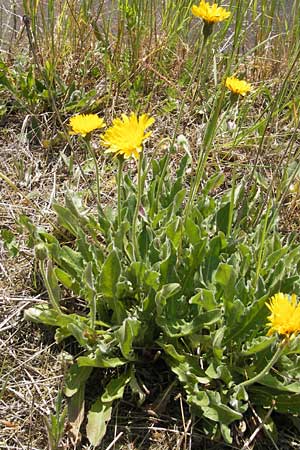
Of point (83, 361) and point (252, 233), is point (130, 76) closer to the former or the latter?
point (252, 233)

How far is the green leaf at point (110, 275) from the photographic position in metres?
1.69

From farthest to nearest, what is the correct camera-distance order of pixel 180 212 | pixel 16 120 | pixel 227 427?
pixel 16 120
pixel 180 212
pixel 227 427

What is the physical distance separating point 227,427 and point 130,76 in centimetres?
156

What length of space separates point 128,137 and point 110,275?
1.23 ft

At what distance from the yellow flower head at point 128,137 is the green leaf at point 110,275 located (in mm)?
275

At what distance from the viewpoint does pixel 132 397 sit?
70.8 inches

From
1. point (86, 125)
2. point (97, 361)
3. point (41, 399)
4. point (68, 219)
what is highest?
point (86, 125)

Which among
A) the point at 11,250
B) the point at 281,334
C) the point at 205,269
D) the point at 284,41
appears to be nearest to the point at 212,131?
the point at 205,269

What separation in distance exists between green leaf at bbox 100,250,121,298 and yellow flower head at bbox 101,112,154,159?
0.27m

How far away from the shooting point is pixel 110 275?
1.72 meters

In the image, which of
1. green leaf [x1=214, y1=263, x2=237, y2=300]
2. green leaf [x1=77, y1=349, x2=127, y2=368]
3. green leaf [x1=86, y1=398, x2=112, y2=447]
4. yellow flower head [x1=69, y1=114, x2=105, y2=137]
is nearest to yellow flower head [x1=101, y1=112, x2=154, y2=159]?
yellow flower head [x1=69, y1=114, x2=105, y2=137]

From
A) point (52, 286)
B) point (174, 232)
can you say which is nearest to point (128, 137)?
point (174, 232)

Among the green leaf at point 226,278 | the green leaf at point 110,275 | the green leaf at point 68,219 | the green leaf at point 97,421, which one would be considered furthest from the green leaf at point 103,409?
the green leaf at point 68,219

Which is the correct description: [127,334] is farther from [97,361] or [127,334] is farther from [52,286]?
[52,286]
